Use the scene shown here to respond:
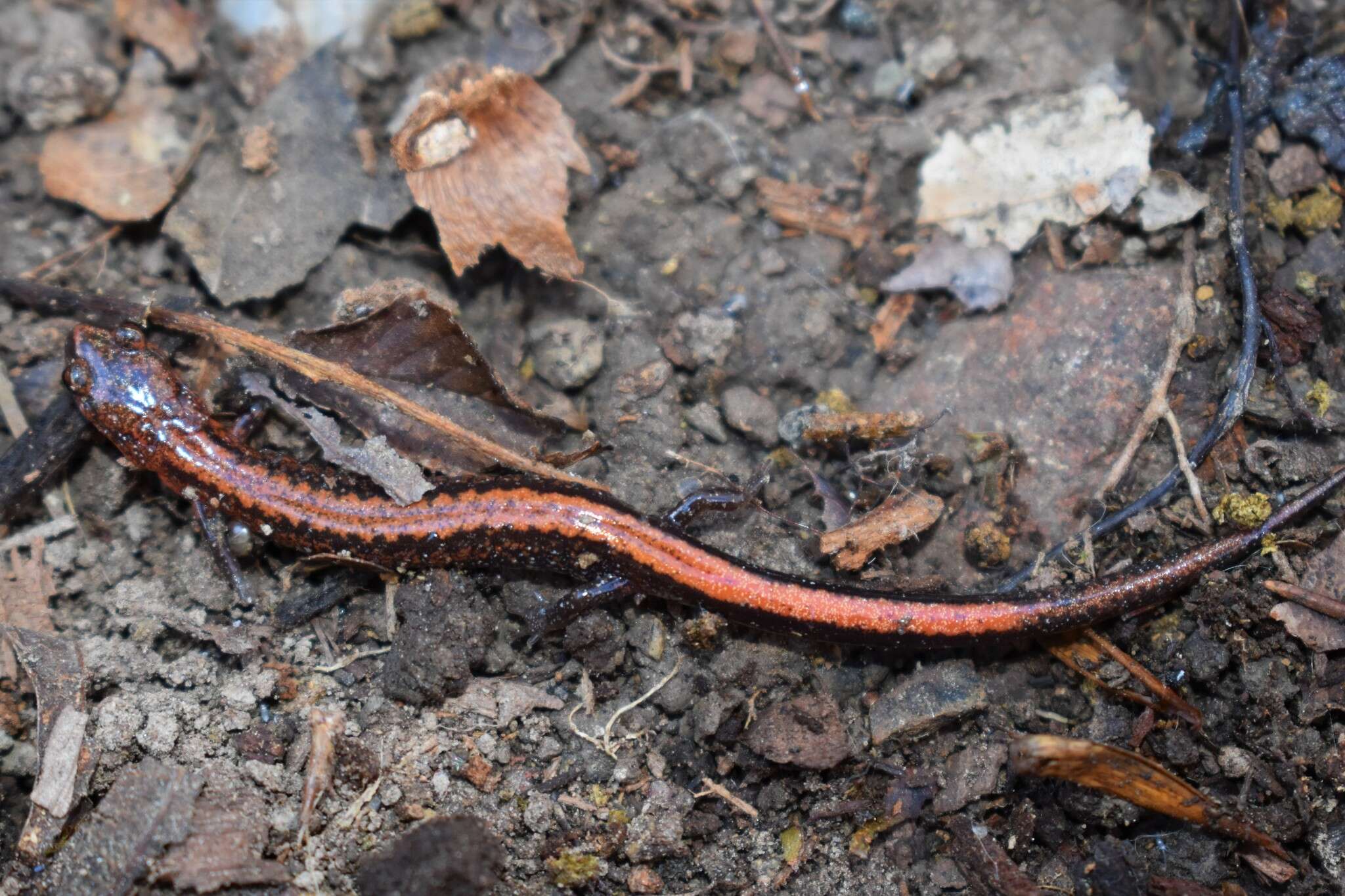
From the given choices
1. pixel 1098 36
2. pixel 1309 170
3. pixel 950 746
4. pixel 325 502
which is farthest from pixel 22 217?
pixel 1309 170

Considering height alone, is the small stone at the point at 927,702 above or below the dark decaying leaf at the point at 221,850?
below

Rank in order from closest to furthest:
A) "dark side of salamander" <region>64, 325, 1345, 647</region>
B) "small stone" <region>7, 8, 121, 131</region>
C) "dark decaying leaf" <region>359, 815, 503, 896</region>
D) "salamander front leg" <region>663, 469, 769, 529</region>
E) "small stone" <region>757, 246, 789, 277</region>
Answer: "dark decaying leaf" <region>359, 815, 503, 896</region>
"dark side of salamander" <region>64, 325, 1345, 647</region>
"salamander front leg" <region>663, 469, 769, 529</region>
"small stone" <region>757, 246, 789, 277</region>
"small stone" <region>7, 8, 121, 131</region>

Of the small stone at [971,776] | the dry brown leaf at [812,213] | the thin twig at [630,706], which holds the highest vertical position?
the dry brown leaf at [812,213]

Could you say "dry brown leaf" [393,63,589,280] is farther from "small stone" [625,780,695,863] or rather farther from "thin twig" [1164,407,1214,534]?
"thin twig" [1164,407,1214,534]

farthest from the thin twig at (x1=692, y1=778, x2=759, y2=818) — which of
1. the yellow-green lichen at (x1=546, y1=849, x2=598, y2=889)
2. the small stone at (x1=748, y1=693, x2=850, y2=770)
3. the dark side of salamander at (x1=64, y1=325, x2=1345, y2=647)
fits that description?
the dark side of salamander at (x1=64, y1=325, x2=1345, y2=647)

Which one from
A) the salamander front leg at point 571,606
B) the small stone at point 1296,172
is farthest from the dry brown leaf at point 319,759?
the small stone at point 1296,172

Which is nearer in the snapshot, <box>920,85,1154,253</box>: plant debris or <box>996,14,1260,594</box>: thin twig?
<box>996,14,1260,594</box>: thin twig

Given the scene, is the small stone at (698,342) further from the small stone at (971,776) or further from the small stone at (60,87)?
the small stone at (60,87)

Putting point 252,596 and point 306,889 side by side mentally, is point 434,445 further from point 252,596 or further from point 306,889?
point 306,889

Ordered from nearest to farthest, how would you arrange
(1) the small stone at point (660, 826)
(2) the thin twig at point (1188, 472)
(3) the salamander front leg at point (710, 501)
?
1. (1) the small stone at point (660, 826)
2. (2) the thin twig at point (1188, 472)
3. (3) the salamander front leg at point (710, 501)
